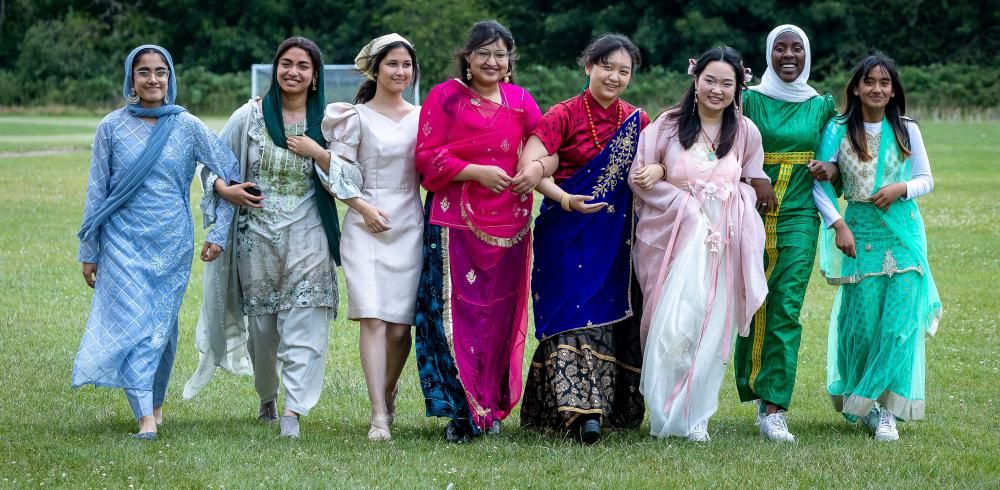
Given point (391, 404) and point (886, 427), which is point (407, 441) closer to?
point (391, 404)

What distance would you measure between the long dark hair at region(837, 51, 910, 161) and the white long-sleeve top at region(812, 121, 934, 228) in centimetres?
4

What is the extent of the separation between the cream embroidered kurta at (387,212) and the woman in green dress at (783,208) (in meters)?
1.65

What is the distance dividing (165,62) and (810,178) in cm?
308

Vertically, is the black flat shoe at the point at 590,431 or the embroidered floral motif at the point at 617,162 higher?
the embroidered floral motif at the point at 617,162

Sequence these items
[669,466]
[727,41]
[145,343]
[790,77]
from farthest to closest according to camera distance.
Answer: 1. [727,41]
2. [790,77]
3. [145,343]
4. [669,466]

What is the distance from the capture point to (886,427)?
20.5 feet

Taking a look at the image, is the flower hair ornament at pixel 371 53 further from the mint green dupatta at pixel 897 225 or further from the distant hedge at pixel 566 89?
the distant hedge at pixel 566 89

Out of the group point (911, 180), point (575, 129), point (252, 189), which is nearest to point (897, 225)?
point (911, 180)

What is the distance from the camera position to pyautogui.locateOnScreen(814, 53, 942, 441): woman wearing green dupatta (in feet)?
20.6

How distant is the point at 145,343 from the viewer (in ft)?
19.5

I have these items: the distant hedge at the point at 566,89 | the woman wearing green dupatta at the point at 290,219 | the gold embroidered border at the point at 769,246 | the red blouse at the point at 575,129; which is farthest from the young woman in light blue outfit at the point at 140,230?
the distant hedge at the point at 566,89

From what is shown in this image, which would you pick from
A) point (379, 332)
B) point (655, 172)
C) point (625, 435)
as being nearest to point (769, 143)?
point (655, 172)

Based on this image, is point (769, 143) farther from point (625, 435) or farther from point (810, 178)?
point (625, 435)

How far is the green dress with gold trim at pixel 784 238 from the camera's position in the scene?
6312mm
